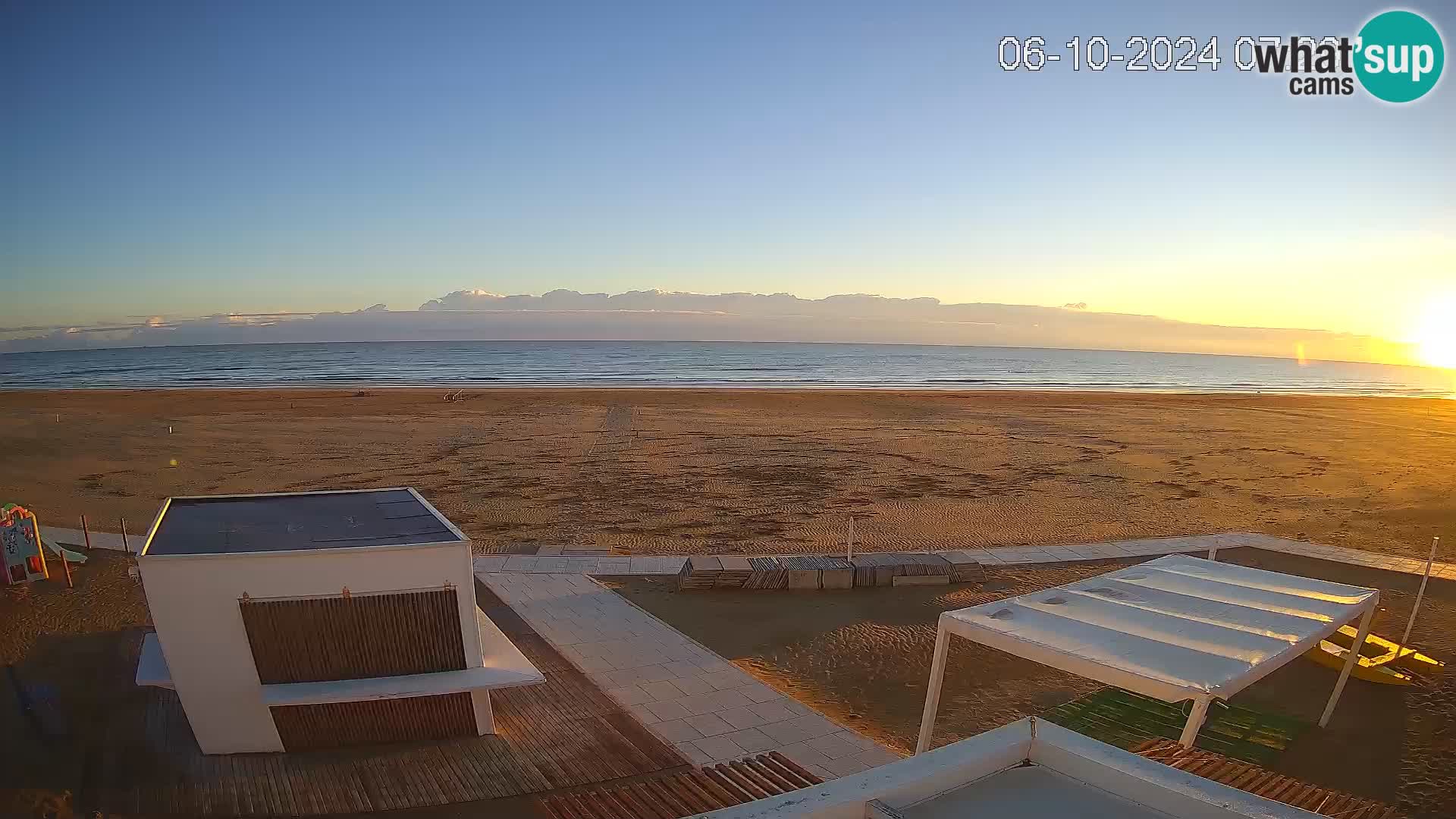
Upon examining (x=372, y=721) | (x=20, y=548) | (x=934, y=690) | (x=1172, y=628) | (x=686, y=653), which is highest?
(x=20, y=548)

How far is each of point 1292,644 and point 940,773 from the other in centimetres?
472

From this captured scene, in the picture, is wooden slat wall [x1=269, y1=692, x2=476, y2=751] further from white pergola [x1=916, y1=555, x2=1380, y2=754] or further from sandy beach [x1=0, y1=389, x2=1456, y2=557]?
sandy beach [x1=0, y1=389, x2=1456, y2=557]

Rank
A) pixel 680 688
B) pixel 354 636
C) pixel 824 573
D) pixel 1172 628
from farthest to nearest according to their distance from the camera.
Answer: pixel 824 573
pixel 680 688
pixel 354 636
pixel 1172 628

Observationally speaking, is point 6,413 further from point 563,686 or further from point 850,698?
point 850,698

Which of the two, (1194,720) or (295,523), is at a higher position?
(295,523)

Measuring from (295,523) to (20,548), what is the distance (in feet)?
19.7

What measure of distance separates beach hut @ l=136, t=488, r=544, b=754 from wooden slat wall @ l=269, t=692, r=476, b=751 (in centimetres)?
1

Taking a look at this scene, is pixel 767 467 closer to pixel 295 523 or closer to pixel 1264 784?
pixel 295 523

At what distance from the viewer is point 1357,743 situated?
727cm

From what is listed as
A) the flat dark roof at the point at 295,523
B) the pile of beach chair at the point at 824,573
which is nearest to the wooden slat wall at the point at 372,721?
the flat dark roof at the point at 295,523

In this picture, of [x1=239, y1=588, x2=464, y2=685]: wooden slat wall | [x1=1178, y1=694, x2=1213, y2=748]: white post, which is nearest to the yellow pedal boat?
[x1=1178, y1=694, x2=1213, y2=748]: white post

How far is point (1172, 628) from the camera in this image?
621 centimetres

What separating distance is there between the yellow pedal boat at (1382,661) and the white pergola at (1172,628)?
1220 mm

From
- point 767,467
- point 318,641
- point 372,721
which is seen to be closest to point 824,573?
point 372,721
